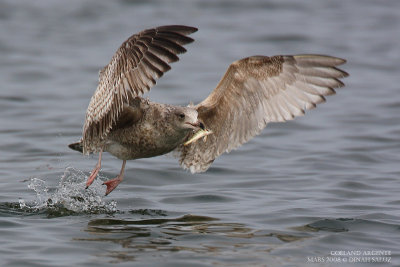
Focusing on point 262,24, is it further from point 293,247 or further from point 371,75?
point 293,247

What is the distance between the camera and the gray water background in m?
6.52

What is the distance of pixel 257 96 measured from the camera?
303 inches

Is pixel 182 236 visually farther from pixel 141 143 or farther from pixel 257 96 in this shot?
pixel 257 96

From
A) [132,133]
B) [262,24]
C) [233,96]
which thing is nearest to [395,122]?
[233,96]

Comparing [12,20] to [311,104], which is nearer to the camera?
[311,104]

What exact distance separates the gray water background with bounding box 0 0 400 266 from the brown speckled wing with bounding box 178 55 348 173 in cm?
68

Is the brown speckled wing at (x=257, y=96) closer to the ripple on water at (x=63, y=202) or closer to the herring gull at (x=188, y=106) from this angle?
the herring gull at (x=188, y=106)

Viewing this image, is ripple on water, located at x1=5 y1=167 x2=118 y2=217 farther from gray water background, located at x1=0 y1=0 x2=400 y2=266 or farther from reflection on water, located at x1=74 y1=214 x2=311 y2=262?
reflection on water, located at x1=74 y1=214 x2=311 y2=262

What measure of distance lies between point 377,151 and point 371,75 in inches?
221

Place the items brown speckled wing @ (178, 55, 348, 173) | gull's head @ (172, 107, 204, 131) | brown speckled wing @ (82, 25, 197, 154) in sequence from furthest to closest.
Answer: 1. brown speckled wing @ (178, 55, 348, 173)
2. gull's head @ (172, 107, 204, 131)
3. brown speckled wing @ (82, 25, 197, 154)

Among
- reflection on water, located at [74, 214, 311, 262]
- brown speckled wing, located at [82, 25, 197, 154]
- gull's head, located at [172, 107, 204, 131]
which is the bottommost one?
reflection on water, located at [74, 214, 311, 262]

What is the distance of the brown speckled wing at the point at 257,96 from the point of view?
293 inches

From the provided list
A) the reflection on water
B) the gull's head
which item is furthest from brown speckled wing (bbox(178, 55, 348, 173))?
the reflection on water

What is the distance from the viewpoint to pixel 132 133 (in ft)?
23.6
